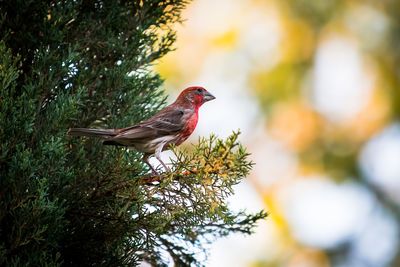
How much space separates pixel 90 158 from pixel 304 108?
6835 millimetres

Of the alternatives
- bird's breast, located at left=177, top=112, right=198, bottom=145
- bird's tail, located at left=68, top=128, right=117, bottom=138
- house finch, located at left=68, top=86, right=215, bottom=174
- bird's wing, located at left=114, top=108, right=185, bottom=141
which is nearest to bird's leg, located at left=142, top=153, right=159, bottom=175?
house finch, located at left=68, top=86, right=215, bottom=174

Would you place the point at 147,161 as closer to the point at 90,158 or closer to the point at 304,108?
the point at 90,158

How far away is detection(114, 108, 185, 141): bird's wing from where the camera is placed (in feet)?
16.1

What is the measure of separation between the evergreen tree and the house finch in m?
0.08

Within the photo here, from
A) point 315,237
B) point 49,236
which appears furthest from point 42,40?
point 315,237

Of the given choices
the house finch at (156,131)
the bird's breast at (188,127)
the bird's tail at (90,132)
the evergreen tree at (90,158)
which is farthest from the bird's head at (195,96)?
the bird's tail at (90,132)

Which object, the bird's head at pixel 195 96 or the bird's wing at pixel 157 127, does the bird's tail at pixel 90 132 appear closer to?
the bird's wing at pixel 157 127

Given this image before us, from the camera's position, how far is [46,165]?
4227 mm

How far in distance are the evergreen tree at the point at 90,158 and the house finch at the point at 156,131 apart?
0.25 feet

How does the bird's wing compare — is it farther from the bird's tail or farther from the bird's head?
the bird's head

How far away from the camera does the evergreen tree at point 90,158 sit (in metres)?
4.10

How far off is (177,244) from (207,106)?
5963 millimetres

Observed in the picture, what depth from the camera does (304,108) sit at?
11336 millimetres

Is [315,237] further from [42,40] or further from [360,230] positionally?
[42,40]
